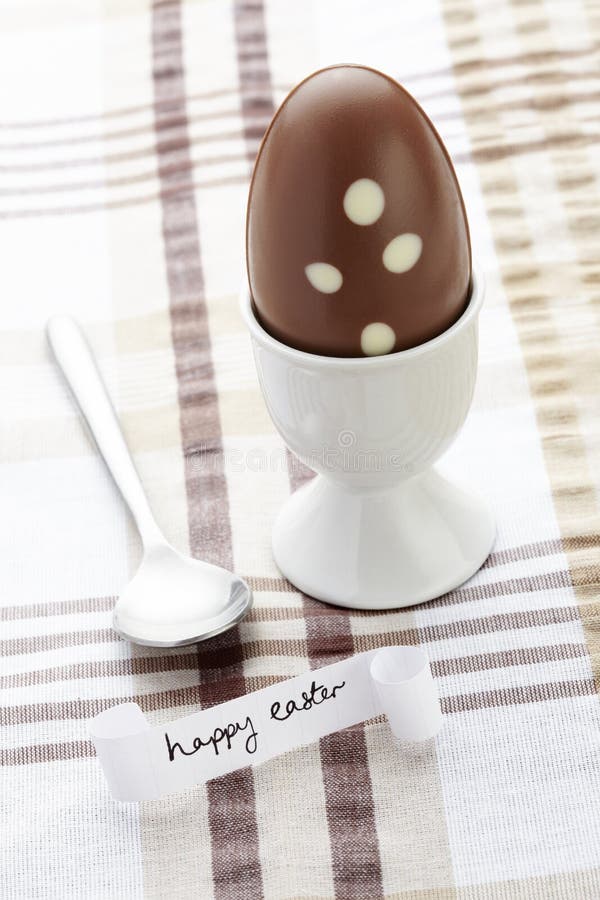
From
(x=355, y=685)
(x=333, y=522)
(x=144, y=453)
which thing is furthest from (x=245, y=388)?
(x=355, y=685)

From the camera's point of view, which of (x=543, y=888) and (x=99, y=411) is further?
(x=99, y=411)

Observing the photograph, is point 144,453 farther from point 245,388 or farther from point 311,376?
point 311,376

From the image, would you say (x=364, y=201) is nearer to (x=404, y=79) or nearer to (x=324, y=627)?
(x=324, y=627)

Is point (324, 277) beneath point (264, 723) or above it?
above

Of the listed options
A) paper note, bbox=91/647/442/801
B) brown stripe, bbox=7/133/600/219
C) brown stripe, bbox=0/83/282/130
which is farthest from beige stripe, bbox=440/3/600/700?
brown stripe, bbox=0/83/282/130

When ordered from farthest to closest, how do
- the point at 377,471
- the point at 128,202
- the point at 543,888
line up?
the point at 128,202
the point at 377,471
the point at 543,888

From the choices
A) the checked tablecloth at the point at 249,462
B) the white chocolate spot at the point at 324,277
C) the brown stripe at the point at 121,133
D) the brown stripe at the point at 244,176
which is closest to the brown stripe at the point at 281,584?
the checked tablecloth at the point at 249,462

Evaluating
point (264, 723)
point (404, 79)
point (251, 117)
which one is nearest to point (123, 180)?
point (251, 117)
